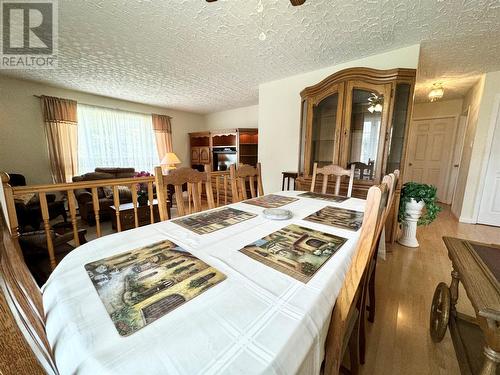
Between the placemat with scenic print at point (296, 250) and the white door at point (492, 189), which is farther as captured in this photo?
the white door at point (492, 189)

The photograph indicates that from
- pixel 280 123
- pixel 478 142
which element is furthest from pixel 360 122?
pixel 478 142

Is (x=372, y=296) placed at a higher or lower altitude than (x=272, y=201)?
lower

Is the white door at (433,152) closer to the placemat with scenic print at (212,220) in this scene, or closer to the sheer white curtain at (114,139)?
the placemat with scenic print at (212,220)

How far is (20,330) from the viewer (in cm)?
31

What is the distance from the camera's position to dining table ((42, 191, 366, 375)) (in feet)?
1.23

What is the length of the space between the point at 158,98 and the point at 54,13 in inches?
104

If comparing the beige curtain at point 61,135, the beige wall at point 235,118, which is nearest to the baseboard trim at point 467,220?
the beige wall at point 235,118

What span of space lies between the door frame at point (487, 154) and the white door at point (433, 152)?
1.35 metres

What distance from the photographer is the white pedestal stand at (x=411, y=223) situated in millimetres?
2316

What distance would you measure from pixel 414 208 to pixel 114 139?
551 centimetres

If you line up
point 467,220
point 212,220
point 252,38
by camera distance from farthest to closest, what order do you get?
point 467,220
point 252,38
point 212,220

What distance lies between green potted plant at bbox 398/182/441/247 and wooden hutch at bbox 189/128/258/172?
127 inches

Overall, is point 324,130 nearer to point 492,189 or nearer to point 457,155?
point 492,189

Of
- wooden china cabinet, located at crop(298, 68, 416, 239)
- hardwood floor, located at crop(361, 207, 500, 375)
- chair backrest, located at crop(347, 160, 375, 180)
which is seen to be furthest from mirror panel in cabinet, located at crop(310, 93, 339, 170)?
hardwood floor, located at crop(361, 207, 500, 375)
